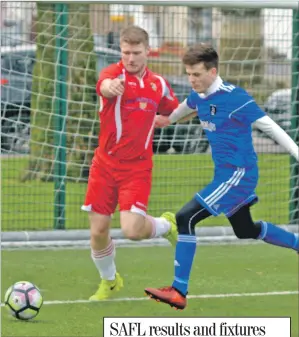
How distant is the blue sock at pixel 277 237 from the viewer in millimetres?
7668

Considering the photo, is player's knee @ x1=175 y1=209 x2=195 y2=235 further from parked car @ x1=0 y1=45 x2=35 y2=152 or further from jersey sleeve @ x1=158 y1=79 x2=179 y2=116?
parked car @ x1=0 y1=45 x2=35 y2=152

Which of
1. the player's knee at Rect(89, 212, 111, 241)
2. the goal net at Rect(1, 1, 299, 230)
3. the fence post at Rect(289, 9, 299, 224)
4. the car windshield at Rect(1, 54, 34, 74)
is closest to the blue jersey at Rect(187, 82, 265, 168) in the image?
the player's knee at Rect(89, 212, 111, 241)

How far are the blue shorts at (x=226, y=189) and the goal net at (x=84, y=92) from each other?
328 centimetres

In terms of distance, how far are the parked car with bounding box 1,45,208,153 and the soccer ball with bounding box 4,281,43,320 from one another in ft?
11.6

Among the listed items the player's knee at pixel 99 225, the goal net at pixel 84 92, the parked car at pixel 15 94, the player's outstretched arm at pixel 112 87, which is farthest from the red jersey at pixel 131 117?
the parked car at pixel 15 94

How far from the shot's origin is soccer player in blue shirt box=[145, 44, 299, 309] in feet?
23.2

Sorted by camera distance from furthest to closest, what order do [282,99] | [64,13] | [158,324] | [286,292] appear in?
1. [282,99]
2. [64,13]
3. [286,292]
4. [158,324]

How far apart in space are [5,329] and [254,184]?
6.09ft

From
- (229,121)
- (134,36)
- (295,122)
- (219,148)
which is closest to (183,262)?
(219,148)

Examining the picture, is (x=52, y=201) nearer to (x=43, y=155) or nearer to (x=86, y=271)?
(x=43, y=155)

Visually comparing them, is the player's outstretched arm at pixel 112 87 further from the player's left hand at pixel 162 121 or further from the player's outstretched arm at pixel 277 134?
the player's outstretched arm at pixel 277 134

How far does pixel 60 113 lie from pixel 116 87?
12.0 ft

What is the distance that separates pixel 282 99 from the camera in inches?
472

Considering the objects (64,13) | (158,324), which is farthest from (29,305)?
(64,13)
